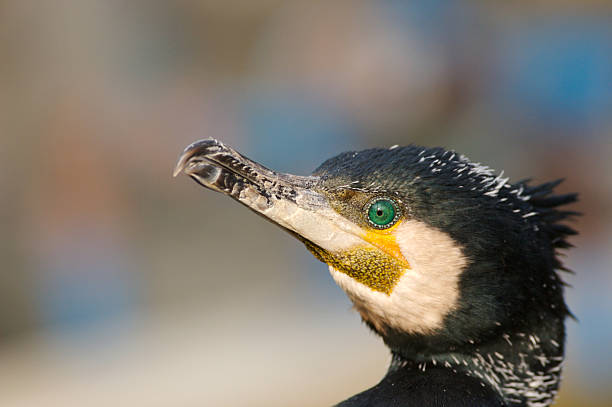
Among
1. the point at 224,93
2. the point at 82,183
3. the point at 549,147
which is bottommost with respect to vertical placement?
the point at 549,147

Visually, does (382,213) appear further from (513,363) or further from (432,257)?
(513,363)

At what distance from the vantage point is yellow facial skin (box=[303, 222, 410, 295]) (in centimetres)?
168

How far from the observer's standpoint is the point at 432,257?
5.40ft

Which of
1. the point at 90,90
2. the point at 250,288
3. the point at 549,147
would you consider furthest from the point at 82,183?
the point at 549,147

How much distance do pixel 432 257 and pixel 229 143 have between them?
408cm

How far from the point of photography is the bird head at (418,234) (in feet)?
5.34

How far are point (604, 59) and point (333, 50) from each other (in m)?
1.85

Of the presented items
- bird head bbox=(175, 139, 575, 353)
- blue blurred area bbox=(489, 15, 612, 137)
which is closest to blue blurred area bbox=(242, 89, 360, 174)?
blue blurred area bbox=(489, 15, 612, 137)

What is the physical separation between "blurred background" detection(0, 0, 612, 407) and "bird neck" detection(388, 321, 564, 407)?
2.47 meters

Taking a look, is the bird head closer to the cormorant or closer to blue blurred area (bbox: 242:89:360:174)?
the cormorant

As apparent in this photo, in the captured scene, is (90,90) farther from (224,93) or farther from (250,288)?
(250,288)

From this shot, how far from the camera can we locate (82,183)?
5.69m

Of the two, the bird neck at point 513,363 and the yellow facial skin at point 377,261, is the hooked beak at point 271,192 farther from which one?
the bird neck at point 513,363

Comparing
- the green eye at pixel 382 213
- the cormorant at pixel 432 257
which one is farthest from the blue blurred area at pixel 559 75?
the green eye at pixel 382 213
